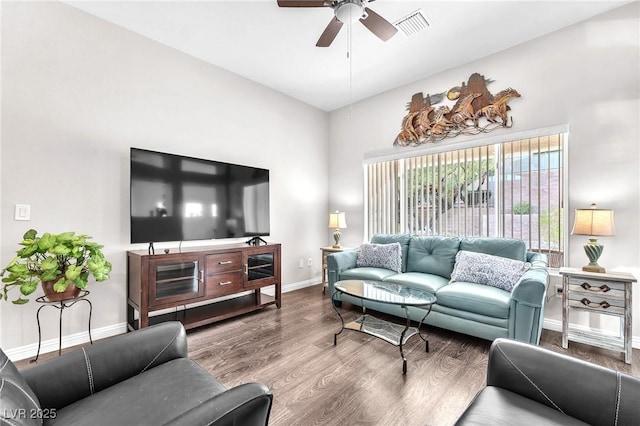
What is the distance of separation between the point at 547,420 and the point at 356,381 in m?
1.13

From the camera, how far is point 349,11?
6.48 feet

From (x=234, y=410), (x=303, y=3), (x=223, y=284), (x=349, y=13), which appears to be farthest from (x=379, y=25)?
(x=223, y=284)

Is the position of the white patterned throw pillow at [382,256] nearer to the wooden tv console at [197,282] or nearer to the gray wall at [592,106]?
the wooden tv console at [197,282]

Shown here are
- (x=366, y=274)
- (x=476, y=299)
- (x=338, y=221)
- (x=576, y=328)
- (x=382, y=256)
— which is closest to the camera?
(x=476, y=299)

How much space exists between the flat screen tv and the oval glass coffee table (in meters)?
1.53

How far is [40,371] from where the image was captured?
1020mm

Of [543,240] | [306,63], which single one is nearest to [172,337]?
[306,63]

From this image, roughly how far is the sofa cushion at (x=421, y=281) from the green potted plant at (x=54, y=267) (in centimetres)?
265

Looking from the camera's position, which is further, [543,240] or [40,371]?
[543,240]

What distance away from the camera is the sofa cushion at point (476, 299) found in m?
2.25

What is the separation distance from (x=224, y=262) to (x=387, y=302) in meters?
1.75

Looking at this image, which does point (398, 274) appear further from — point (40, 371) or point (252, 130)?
point (40, 371)

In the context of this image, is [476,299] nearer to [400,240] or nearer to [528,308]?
[528,308]

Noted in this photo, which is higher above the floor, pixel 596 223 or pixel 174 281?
pixel 596 223
